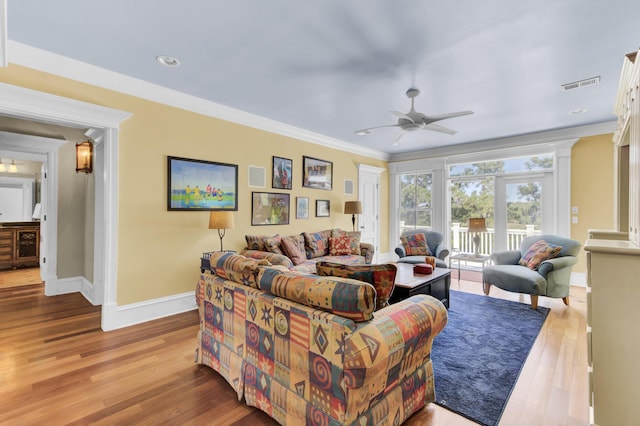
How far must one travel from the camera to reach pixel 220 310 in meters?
2.17

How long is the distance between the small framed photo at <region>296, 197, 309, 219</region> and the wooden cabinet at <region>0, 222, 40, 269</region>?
5393 mm

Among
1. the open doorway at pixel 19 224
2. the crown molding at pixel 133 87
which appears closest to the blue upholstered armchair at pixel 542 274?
the crown molding at pixel 133 87

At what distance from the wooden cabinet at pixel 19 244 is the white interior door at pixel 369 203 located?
22.1ft

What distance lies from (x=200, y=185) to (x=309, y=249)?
6.66 feet

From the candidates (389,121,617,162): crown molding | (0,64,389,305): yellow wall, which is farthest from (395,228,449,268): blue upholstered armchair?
(0,64,389,305): yellow wall

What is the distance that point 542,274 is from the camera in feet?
12.4

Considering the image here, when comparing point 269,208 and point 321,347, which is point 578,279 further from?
point 321,347

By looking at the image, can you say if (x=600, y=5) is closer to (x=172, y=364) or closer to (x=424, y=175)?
(x=172, y=364)

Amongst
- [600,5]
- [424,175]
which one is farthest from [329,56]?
[424,175]

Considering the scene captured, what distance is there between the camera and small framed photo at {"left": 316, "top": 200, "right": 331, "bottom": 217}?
5.61 m

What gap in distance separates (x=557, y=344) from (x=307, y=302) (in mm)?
2803

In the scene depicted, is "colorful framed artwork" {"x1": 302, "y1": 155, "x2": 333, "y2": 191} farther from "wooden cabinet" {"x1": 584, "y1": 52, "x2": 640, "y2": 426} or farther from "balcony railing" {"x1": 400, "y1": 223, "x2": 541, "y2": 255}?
"wooden cabinet" {"x1": 584, "y1": 52, "x2": 640, "y2": 426}

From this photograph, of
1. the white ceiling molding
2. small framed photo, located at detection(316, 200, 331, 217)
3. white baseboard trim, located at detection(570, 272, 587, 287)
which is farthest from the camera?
small framed photo, located at detection(316, 200, 331, 217)

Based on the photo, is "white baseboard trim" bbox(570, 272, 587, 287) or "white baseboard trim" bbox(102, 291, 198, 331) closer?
"white baseboard trim" bbox(102, 291, 198, 331)
